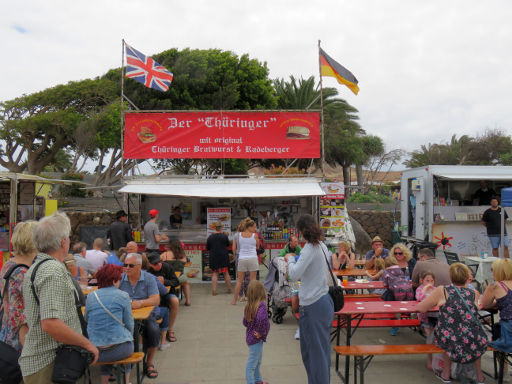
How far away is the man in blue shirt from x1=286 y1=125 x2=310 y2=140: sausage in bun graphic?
667cm

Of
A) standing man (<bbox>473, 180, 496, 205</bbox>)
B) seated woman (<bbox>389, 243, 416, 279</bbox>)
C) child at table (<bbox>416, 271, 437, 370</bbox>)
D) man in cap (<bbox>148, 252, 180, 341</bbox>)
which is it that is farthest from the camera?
standing man (<bbox>473, 180, 496, 205</bbox>)

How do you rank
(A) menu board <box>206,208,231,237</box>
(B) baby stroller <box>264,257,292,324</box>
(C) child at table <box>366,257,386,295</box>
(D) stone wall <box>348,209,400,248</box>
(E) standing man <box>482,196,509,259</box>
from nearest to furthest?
(B) baby stroller <box>264,257,292,324</box> < (C) child at table <box>366,257,386,295</box> < (A) menu board <box>206,208,231,237</box> < (E) standing man <box>482,196,509,259</box> < (D) stone wall <box>348,209,400,248</box>

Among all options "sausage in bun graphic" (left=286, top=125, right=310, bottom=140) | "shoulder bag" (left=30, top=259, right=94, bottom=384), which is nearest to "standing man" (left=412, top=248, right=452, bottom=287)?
"shoulder bag" (left=30, top=259, right=94, bottom=384)

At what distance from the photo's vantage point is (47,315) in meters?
2.34

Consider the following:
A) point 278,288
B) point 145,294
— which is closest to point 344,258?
point 278,288

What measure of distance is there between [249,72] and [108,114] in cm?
999

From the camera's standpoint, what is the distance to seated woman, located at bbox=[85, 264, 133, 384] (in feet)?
12.1

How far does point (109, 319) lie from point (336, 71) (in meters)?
8.88

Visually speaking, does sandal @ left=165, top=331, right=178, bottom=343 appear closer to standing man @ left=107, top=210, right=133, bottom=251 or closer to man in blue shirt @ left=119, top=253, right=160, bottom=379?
man in blue shirt @ left=119, top=253, right=160, bottom=379

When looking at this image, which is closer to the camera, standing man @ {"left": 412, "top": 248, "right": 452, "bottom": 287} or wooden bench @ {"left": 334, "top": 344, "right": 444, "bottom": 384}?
wooden bench @ {"left": 334, "top": 344, "right": 444, "bottom": 384}

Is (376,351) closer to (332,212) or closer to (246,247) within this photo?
(246,247)

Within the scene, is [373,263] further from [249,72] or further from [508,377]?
[249,72]

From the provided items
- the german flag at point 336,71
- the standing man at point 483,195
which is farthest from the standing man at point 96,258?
the standing man at point 483,195

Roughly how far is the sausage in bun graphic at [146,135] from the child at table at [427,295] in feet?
25.0
